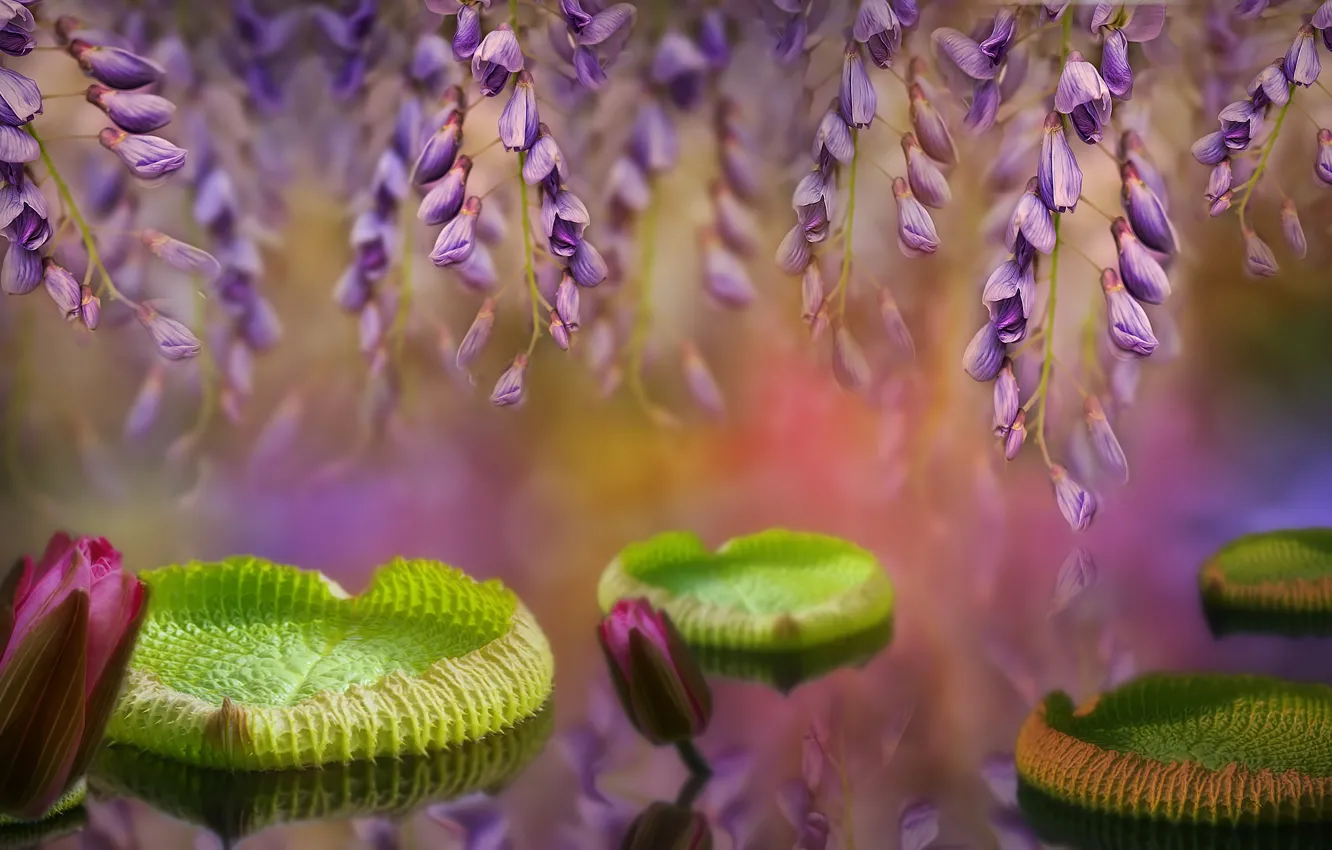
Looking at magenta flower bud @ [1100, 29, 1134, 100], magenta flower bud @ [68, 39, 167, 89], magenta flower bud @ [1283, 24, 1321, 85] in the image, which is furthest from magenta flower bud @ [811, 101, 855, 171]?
magenta flower bud @ [68, 39, 167, 89]

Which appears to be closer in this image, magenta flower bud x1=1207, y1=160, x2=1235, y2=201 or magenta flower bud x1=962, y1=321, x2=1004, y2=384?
magenta flower bud x1=962, y1=321, x2=1004, y2=384

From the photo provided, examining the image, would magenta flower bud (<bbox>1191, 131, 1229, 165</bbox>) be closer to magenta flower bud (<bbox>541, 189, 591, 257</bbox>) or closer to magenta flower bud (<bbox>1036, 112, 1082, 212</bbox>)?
magenta flower bud (<bbox>1036, 112, 1082, 212</bbox>)

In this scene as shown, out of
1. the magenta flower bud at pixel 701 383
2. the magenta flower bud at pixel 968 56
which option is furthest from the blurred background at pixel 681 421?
the magenta flower bud at pixel 968 56

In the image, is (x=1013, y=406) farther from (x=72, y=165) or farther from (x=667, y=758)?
(x=72, y=165)

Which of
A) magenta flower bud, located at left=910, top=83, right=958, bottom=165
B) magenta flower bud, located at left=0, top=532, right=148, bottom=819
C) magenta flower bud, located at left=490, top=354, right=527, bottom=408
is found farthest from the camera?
magenta flower bud, located at left=910, top=83, right=958, bottom=165

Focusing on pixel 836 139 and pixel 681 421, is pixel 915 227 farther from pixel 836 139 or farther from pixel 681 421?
pixel 681 421

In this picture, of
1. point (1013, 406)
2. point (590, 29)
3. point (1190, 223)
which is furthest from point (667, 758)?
point (1190, 223)
